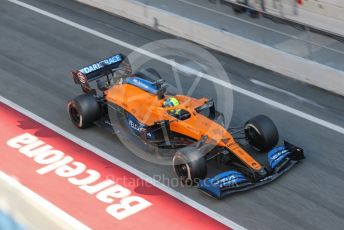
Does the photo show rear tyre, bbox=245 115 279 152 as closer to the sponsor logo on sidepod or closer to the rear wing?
the sponsor logo on sidepod

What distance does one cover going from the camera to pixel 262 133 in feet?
37.6

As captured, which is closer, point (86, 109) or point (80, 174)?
point (80, 174)

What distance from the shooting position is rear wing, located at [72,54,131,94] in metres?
12.9

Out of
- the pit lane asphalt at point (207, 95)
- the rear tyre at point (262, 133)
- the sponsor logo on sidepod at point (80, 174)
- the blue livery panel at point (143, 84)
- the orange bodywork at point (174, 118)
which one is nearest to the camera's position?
the pit lane asphalt at point (207, 95)

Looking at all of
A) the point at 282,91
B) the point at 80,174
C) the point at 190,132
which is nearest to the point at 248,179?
the point at 190,132

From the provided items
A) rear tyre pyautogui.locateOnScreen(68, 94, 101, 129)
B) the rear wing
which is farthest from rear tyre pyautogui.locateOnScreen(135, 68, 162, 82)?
rear tyre pyautogui.locateOnScreen(68, 94, 101, 129)

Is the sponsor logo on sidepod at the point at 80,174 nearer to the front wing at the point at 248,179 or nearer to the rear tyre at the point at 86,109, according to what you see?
the rear tyre at the point at 86,109

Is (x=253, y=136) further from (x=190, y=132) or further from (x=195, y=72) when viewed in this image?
(x=195, y=72)

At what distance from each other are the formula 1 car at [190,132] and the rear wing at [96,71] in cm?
3

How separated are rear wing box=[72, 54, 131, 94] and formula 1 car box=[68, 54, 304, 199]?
0.03 metres

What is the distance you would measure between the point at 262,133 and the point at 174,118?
1.47 meters

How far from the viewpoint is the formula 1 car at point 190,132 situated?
1077 centimetres

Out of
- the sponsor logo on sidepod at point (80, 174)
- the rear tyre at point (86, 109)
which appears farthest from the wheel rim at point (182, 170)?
the rear tyre at point (86, 109)

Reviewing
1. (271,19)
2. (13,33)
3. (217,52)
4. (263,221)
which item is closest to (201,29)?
(217,52)
